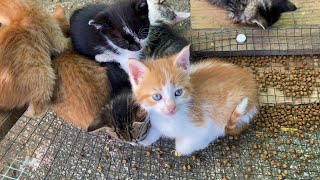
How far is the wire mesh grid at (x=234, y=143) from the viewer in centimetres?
224

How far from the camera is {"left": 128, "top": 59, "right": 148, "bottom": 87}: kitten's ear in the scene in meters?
1.73

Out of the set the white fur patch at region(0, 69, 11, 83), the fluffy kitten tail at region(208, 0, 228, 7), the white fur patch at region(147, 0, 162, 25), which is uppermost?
the white fur patch at region(0, 69, 11, 83)

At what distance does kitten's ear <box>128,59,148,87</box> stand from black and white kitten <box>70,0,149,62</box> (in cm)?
41

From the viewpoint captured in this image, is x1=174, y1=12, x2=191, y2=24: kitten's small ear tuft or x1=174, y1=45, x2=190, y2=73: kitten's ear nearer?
x1=174, y1=45, x2=190, y2=73: kitten's ear

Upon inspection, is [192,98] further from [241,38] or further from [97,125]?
[241,38]

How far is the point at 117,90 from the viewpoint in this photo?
2131 mm

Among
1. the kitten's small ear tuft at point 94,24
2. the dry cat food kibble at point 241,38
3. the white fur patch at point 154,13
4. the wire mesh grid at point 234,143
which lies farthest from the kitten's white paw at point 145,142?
the dry cat food kibble at point 241,38

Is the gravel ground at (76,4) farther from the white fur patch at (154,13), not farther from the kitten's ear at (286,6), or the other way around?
the kitten's ear at (286,6)

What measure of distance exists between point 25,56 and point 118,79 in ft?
1.77

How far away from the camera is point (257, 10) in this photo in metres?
2.66

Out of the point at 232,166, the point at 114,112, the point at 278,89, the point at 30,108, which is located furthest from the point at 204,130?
the point at 30,108

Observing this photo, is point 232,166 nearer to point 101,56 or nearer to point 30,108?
point 101,56

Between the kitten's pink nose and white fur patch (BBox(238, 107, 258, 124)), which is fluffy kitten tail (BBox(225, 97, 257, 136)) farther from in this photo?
the kitten's pink nose

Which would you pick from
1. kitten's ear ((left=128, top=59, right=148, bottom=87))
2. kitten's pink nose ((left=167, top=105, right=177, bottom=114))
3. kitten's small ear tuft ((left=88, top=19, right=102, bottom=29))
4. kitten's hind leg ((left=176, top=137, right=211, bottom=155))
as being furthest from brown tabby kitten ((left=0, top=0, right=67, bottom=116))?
kitten's hind leg ((left=176, top=137, right=211, bottom=155))
